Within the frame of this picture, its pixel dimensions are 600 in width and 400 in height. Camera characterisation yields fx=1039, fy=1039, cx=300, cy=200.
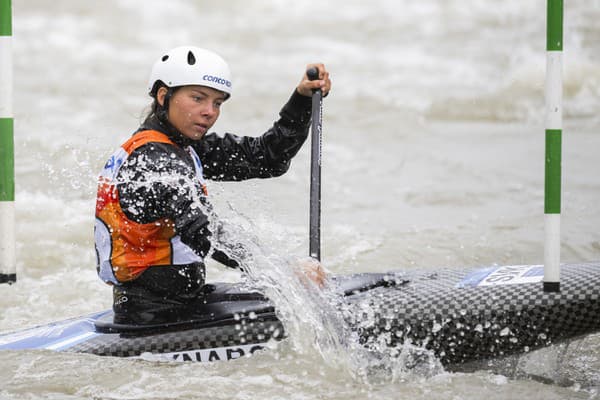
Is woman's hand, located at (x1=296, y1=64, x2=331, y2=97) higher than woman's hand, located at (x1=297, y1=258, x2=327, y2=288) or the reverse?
higher

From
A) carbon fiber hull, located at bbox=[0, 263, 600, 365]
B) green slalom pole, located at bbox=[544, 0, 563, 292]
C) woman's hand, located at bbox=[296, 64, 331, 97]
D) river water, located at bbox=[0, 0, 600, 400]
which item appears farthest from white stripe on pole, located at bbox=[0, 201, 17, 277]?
green slalom pole, located at bbox=[544, 0, 563, 292]

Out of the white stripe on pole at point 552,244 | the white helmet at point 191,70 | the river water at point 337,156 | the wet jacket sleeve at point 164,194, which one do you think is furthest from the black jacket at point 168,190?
the white stripe on pole at point 552,244

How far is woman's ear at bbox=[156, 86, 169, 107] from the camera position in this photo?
414 centimetres

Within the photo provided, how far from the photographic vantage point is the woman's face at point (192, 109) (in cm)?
411

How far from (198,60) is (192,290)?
0.91 metres

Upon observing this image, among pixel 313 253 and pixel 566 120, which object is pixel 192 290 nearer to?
pixel 313 253

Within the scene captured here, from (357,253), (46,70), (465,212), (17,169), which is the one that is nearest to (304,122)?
(357,253)

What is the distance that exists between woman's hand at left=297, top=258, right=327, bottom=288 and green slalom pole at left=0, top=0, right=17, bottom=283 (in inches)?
77.9

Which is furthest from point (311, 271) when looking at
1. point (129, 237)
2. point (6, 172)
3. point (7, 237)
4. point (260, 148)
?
point (6, 172)

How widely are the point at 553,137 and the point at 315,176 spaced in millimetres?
1044

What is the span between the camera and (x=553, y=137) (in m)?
3.79

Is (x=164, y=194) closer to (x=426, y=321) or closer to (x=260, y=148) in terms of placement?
(x=260, y=148)

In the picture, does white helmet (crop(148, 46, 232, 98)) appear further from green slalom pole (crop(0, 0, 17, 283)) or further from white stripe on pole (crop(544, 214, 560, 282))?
green slalom pole (crop(0, 0, 17, 283))

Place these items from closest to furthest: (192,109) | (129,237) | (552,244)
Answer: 1. (552,244)
2. (129,237)
3. (192,109)
